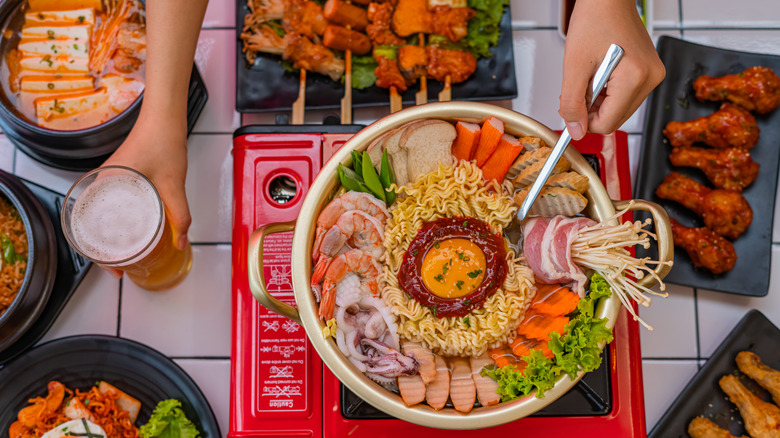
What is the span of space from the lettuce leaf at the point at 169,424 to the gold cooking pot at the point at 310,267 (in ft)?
2.69

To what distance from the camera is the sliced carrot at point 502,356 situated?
71.7 inches

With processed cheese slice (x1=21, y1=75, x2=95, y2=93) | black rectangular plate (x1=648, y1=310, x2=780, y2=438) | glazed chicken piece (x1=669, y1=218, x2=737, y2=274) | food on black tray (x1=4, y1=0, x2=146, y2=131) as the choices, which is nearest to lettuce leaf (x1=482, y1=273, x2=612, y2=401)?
glazed chicken piece (x1=669, y1=218, x2=737, y2=274)

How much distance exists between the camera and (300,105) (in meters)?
2.48

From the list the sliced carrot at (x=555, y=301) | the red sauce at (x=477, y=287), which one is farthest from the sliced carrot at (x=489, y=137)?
the sliced carrot at (x=555, y=301)

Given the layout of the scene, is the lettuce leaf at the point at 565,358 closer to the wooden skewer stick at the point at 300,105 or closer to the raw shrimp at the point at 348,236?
the raw shrimp at the point at 348,236

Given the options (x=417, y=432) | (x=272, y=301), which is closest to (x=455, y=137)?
(x=272, y=301)

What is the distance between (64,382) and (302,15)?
6.13ft

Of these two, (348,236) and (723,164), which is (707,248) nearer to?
(723,164)

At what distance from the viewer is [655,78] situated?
1.73m

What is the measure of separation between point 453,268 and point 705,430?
1441 mm

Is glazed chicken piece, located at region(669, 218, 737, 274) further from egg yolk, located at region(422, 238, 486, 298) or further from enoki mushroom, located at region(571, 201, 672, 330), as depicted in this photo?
egg yolk, located at region(422, 238, 486, 298)

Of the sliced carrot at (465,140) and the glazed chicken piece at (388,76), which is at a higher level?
the glazed chicken piece at (388,76)

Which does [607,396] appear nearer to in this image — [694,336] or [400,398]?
[400,398]

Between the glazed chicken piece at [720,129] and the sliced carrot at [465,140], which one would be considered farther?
the glazed chicken piece at [720,129]
